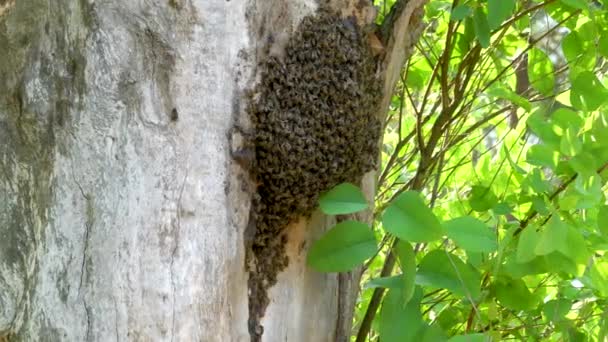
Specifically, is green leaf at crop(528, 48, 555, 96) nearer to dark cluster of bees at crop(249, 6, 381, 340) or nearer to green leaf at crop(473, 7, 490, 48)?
green leaf at crop(473, 7, 490, 48)

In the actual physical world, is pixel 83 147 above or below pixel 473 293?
above

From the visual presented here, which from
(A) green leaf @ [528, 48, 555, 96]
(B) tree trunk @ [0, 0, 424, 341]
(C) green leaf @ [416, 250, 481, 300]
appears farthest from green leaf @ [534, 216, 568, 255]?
(A) green leaf @ [528, 48, 555, 96]

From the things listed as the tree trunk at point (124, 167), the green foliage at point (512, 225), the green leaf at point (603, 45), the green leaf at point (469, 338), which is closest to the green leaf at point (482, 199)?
the green foliage at point (512, 225)

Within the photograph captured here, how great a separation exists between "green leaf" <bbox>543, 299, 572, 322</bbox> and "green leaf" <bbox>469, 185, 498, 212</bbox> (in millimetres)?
287

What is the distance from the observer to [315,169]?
1200mm

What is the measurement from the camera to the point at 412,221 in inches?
43.6

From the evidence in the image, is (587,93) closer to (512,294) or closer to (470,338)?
(512,294)

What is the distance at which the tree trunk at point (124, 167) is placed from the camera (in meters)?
1.04

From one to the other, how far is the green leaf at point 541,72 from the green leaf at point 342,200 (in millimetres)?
812

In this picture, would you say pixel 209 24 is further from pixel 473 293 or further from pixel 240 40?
pixel 473 293

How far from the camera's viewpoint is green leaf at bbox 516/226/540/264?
1.15 meters

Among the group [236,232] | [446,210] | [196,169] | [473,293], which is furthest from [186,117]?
[446,210]

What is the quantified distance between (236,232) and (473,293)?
0.41 m

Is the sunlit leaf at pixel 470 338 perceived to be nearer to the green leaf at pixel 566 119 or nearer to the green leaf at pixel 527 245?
the green leaf at pixel 527 245
